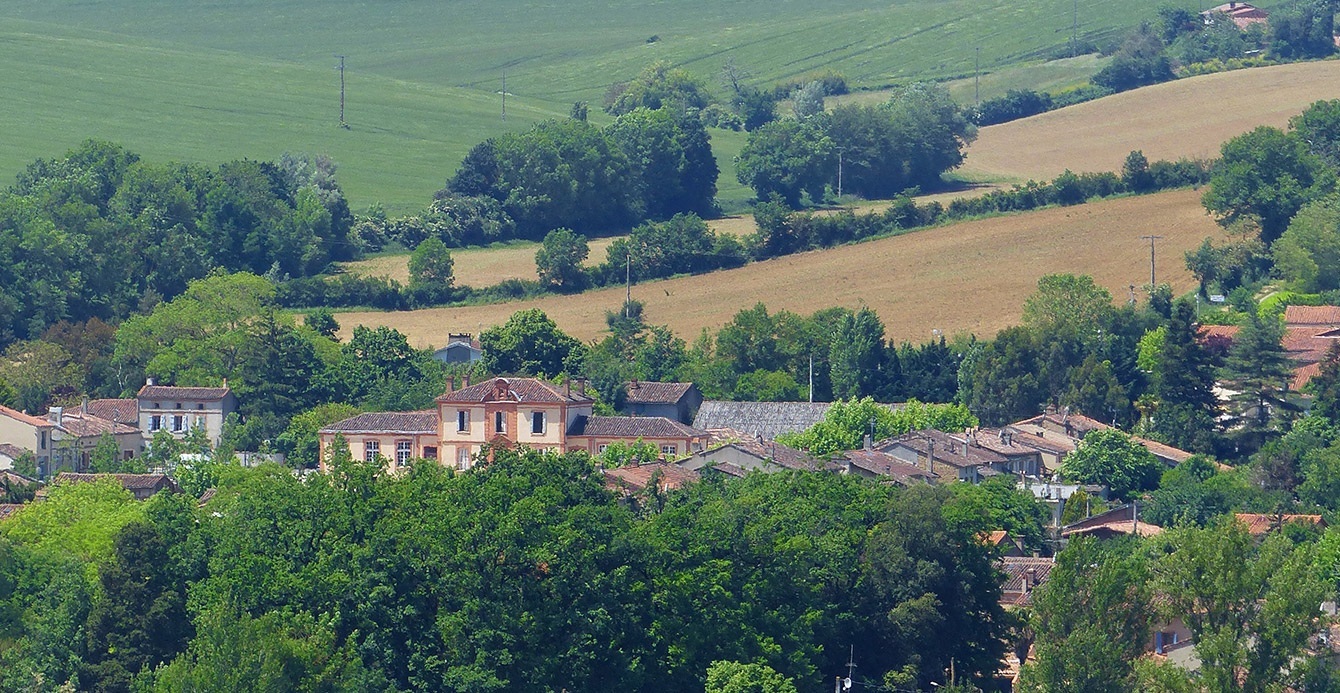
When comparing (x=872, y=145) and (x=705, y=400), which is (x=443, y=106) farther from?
(x=705, y=400)

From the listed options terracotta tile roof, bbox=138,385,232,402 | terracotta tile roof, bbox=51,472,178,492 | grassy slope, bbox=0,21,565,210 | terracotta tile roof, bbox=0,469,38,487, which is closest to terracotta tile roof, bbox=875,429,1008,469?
terracotta tile roof, bbox=51,472,178,492

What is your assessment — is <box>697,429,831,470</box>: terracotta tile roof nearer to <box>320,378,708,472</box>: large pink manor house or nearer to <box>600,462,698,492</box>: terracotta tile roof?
<box>320,378,708,472</box>: large pink manor house

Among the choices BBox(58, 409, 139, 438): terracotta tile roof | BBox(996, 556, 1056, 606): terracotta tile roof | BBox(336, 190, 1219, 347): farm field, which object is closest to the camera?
BBox(996, 556, 1056, 606): terracotta tile roof

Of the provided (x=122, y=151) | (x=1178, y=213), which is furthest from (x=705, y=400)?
(x=122, y=151)

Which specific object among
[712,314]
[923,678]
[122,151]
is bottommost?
[923,678]

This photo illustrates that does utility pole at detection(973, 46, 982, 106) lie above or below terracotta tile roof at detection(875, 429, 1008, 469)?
above

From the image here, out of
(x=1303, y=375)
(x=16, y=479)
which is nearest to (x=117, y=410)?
(x=16, y=479)

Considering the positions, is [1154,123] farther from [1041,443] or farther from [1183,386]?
[1041,443]
